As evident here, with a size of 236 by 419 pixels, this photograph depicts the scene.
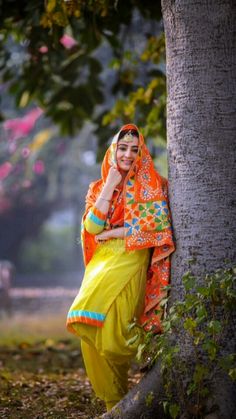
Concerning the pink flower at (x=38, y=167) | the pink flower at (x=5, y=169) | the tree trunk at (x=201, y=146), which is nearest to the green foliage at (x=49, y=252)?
the pink flower at (x=5, y=169)

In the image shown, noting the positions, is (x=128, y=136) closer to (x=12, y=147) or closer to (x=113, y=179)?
(x=113, y=179)

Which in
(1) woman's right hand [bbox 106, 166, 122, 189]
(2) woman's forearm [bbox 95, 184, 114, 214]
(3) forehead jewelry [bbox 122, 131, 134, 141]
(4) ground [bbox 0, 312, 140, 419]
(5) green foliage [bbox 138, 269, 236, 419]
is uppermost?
(3) forehead jewelry [bbox 122, 131, 134, 141]

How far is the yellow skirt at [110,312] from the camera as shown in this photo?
407cm

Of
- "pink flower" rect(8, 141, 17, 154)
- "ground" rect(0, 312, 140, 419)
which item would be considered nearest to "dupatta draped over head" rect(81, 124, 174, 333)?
"ground" rect(0, 312, 140, 419)

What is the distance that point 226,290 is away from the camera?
3662 millimetres

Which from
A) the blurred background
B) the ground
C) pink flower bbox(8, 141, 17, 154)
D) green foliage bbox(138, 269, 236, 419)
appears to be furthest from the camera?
pink flower bbox(8, 141, 17, 154)

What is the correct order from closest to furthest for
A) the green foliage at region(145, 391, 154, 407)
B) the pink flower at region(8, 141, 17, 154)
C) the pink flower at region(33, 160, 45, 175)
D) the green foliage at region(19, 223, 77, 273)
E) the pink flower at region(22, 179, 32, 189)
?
1. the green foliage at region(145, 391, 154, 407)
2. the pink flower at region(8, 141, 17, 154)
3. the pink flower at region(33, 160, 45, 175)
4. the pink flower at region(22, 179, 32, 189)
5. the green foliage at region(19, 223, 77, 273)

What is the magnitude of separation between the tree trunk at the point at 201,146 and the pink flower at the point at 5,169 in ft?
45.0

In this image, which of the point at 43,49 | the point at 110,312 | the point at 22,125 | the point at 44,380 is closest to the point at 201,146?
the point at 110,312

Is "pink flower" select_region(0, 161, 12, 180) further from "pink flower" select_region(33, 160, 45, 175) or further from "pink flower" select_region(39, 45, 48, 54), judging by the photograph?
"pink flower" select_region(39, 45, 48, 54)

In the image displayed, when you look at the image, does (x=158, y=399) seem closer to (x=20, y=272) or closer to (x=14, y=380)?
(x=14, y=380)

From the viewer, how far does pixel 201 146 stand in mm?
3996

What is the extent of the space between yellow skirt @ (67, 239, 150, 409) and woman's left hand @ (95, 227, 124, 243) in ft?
0.11

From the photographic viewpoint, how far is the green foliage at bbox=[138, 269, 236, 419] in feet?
12.1
